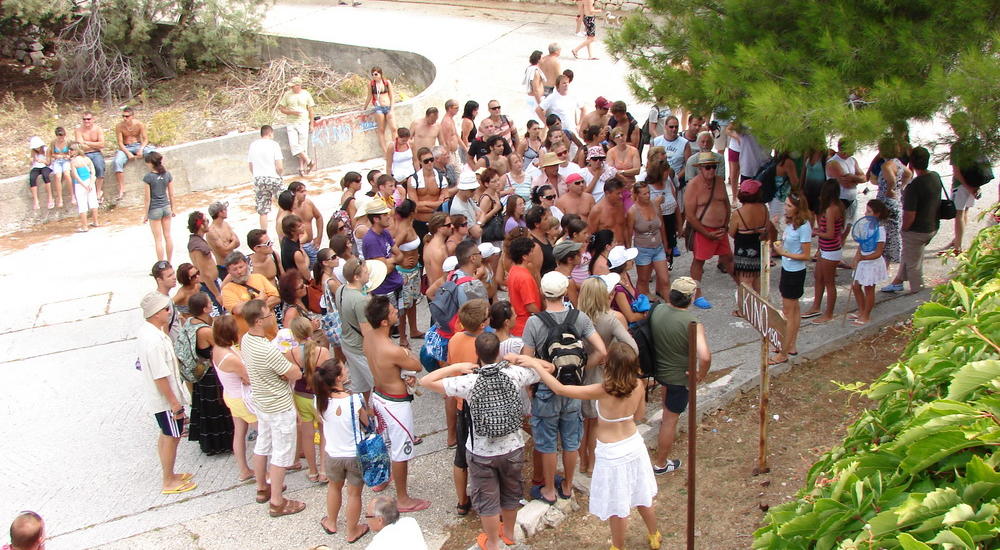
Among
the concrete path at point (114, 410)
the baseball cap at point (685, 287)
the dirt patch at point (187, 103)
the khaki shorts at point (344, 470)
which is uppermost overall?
the baseball cap at point (685, 287)

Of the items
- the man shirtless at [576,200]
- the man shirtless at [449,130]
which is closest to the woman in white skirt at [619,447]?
the man shirtless at [576,200]

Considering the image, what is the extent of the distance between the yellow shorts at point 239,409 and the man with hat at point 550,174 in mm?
4260

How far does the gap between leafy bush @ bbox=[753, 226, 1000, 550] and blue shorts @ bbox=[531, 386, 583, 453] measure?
93.3 inches

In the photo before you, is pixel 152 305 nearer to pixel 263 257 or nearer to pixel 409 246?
pixel 263 257

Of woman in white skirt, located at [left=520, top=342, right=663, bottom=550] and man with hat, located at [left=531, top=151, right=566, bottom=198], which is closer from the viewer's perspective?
woman in white skirt, located at [left=520, top=342, right=663, bottom=550]

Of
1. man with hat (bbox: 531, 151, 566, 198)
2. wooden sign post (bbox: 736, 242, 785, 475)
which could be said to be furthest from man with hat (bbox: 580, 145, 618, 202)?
wooden sign post (bbox: 736, 242, 785, 475)

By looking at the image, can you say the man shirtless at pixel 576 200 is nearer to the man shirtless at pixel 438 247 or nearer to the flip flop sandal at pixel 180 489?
the man shirtless at pixel 438 247

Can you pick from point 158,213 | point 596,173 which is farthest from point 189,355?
point 596,173

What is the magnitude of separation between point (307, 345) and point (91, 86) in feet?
48.2

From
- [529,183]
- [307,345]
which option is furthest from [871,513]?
[529,183]

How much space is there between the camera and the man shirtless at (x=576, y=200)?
908cm

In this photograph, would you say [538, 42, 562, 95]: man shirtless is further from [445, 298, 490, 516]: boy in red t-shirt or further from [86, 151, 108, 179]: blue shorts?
[445, 298, 490, 516]: boy in red t-shirt

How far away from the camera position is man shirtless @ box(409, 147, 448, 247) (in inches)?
387

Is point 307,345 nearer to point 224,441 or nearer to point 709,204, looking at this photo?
point 224,441
